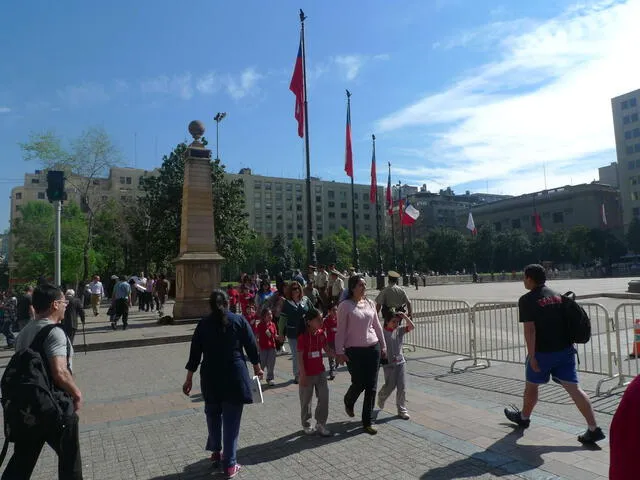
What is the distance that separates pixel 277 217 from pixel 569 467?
12065 cm

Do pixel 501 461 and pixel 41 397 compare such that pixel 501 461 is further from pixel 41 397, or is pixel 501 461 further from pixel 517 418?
pixel 41 397

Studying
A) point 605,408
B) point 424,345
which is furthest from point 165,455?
point 424,345

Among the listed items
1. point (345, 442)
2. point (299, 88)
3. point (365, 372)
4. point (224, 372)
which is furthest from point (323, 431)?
point (299, 88)

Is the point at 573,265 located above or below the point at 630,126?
below

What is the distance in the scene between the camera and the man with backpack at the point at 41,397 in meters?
3.13

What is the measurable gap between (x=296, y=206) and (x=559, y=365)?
402 ft

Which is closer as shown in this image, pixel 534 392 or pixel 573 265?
pixel 534 392

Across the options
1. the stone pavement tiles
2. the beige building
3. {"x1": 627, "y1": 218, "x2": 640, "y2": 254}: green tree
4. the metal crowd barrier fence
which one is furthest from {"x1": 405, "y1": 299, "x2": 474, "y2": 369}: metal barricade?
the beige building

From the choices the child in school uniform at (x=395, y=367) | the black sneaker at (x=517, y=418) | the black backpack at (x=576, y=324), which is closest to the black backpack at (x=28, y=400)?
the child in school uniform at (x=395, y=367)

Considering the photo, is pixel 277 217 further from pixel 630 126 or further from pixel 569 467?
pixel 569 467

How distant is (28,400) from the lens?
123 inches

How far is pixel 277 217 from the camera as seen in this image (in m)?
124

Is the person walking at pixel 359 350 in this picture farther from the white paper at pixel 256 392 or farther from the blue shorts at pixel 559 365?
the blue shorts at pixel 559 365

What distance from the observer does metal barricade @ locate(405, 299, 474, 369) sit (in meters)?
10.5
